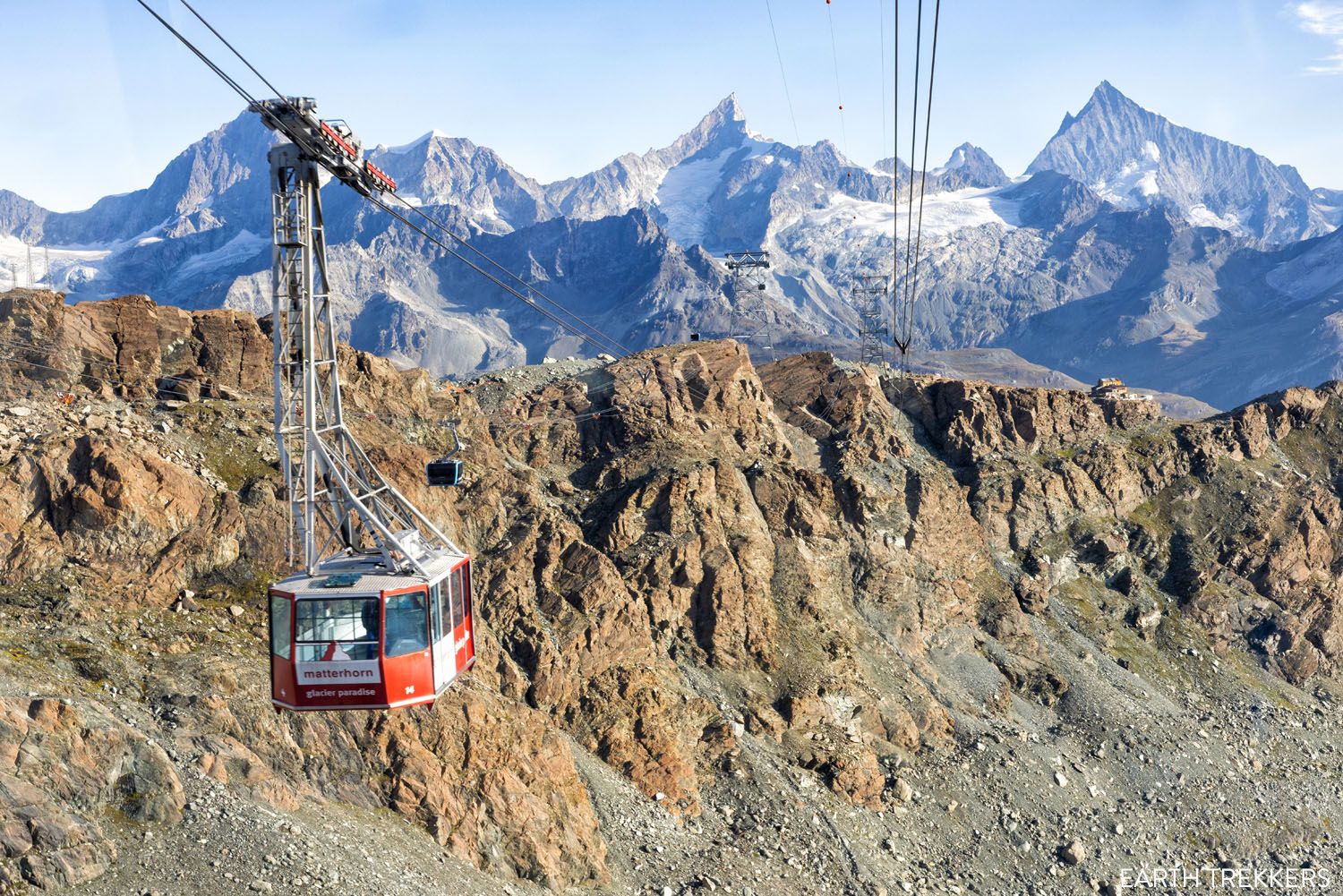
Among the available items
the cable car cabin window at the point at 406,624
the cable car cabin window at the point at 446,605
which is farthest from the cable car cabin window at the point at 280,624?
the cable car cabin window at the point at 446,605

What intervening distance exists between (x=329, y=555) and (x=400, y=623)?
6159 mm

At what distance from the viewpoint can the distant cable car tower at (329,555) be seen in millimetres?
34281

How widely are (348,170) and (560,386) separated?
48666mm

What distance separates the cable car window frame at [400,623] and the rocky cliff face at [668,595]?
10785 millimetres

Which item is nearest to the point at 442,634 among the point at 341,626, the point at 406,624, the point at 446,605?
the point at 446,605

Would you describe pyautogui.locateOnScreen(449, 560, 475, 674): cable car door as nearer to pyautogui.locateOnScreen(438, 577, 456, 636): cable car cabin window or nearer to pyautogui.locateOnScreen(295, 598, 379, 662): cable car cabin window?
pyautogui.locateOnScreen(438, 577, 456, 636): cable car cabin window

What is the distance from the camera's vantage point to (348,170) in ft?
119

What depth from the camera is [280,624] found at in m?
34.8

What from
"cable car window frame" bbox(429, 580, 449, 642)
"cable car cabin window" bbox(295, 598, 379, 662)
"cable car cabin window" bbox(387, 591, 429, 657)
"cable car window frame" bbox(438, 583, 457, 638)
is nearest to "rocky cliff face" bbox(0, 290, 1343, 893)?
"cable car cabin window" bbox(295, 598, 379, 662)

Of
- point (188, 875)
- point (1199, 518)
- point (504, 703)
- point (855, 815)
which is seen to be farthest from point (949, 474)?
point (188, 875)

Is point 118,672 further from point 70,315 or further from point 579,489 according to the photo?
point 579,489

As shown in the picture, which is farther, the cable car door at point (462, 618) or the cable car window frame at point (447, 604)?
the cable car door at point (462, 618)

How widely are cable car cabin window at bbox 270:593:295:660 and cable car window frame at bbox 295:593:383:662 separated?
391mm

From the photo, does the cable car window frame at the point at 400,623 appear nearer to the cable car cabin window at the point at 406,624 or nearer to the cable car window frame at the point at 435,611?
the cable car cabin window at the point at 406,624
